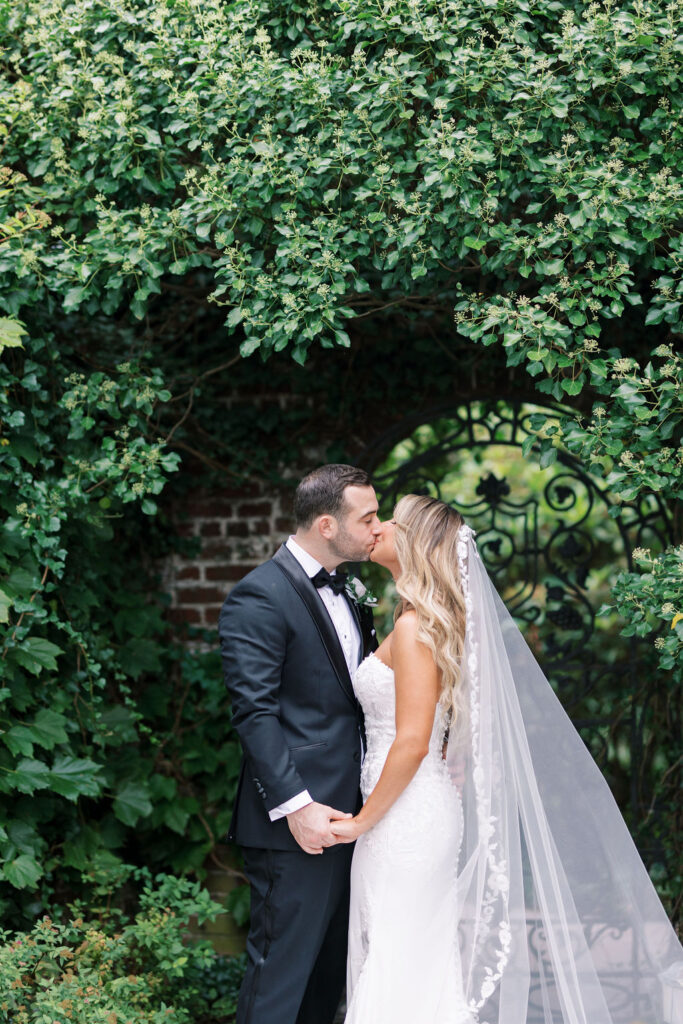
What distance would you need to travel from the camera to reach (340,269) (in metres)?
2.96

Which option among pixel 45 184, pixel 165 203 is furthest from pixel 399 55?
pixel 45 184

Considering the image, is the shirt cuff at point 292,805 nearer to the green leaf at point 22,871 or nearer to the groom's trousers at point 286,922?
the groom's trousers at point 286,922

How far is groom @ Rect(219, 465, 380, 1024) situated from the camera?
278cm

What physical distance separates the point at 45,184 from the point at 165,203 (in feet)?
1.38

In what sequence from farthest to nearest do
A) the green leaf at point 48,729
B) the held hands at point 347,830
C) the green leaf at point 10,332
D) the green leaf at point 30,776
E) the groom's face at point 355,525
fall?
the green leaf at point 48,729
the green leaf at point 30,776
the green leaf at point 10,332
the groom's face at point 355,525
the held hands at point 347,830

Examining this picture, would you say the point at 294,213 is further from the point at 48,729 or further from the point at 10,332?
the point at 48,729

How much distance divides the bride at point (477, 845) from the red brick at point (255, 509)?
5.90ft

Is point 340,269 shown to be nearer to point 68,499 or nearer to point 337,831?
point 68,499

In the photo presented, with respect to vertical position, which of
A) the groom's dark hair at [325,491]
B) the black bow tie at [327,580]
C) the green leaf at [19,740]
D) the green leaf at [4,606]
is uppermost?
the groom's dark hair at [325,491]

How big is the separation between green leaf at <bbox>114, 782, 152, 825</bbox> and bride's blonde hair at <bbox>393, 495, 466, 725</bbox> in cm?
166

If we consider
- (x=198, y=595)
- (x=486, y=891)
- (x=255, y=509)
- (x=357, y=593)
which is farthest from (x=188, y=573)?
(x=486, y=891)

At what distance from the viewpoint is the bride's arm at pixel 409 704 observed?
2.64m

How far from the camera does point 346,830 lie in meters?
2.74

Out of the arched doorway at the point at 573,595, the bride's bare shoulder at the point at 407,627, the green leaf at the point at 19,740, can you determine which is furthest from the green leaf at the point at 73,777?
the arched doorway at the point at 573,595
